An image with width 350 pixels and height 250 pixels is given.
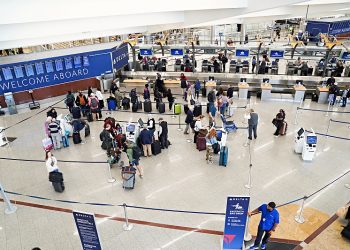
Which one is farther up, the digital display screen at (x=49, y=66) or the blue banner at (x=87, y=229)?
the digital display screen at (x=49, y=66)

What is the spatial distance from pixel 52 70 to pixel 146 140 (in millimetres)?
9468

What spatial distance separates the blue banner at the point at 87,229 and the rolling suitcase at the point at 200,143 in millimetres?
5593

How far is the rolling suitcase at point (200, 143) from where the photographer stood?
411 inches

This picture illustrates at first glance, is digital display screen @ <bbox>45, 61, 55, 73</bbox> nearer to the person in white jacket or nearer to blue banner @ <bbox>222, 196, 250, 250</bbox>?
the person in white jacket

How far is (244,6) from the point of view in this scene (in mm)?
9250

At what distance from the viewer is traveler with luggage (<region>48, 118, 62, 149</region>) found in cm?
1066

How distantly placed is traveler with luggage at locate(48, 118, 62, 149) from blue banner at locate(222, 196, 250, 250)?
738 centimetres

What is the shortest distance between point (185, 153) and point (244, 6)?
5.26 m

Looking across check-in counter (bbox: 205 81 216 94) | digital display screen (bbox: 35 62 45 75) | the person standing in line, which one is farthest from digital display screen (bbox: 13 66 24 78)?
the person standing in line

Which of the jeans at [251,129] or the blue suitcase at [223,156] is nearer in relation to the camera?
the blue suitcase at [223,156]

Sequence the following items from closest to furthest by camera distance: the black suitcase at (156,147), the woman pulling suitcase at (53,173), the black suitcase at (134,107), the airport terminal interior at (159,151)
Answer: the airport terminal interior at (159,151) < the woman pulling suitcase at (53,173) < the black suitcase at (156,147) < the black suitcase at (134,107)

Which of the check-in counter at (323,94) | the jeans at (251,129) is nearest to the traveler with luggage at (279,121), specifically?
the jeans at (251,129)

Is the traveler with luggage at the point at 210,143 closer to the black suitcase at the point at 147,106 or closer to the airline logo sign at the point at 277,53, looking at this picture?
the black suitcase at the point at 147,106

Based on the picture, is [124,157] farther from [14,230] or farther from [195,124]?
[14,230]
